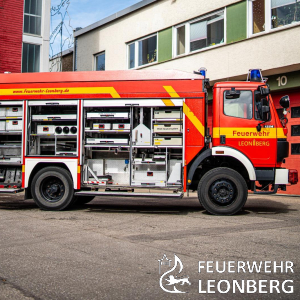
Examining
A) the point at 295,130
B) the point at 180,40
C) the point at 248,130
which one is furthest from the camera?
the point at 180,40

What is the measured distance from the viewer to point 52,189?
1006 cm

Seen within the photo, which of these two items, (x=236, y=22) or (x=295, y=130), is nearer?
(x=295, y=130)

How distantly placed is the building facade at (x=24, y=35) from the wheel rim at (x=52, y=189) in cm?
1489

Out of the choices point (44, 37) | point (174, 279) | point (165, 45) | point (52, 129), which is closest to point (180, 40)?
point (165, 45)

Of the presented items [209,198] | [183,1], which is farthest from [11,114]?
[183,1]

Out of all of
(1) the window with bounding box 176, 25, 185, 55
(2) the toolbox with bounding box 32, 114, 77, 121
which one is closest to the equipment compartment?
(2) the toolbox with bounding box 32, 114, 77, 121

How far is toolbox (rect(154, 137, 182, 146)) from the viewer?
9625 millimetres

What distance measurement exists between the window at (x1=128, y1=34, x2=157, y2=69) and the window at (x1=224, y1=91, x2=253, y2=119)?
36.5 feet

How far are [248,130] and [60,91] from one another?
4444 millimetres

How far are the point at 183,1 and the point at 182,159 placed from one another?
10806 mm

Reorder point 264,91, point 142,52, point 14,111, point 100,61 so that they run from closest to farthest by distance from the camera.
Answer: point 264,91
point 14,111
point 142,52
point 100,61

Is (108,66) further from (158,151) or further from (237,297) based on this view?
(237,297)

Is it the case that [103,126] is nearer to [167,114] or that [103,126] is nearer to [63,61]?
[167,114]

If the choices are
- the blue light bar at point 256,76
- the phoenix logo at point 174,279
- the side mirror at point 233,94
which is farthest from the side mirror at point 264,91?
the phoenix logo at point 174,279
